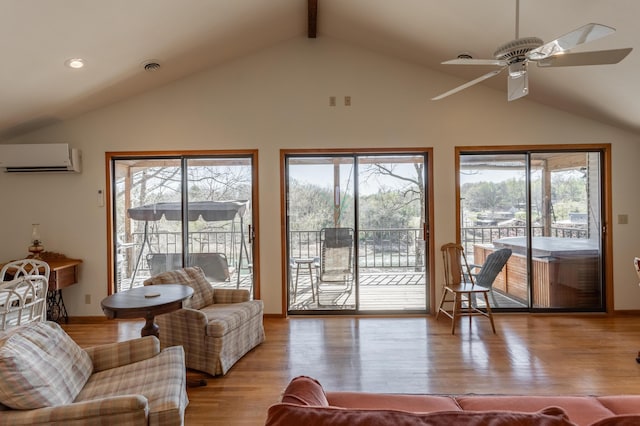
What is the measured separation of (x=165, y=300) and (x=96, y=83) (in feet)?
8.63

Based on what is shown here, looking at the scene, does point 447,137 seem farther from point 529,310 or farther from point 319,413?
point 319,413

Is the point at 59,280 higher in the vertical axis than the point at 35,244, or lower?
lower

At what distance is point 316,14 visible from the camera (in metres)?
3.69

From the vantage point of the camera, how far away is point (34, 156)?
13.3ft

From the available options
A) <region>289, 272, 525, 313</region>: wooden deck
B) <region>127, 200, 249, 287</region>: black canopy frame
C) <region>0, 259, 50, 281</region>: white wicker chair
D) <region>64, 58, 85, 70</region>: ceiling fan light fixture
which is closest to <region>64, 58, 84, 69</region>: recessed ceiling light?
<region>64, 58, 85, 70</region>: ceiling fan light fixture

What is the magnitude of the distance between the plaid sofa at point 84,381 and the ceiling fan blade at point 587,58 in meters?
2.87

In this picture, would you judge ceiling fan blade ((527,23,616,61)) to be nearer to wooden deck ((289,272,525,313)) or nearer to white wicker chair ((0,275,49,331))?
wooden deck ((289,272,525,313))

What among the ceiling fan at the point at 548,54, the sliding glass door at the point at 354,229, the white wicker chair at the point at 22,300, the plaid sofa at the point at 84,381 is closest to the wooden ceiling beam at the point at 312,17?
the sliding glass door at the point at 354,229

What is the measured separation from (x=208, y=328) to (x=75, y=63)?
276cm

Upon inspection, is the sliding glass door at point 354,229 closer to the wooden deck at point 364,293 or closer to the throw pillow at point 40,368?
the wooden deck at point 364,293

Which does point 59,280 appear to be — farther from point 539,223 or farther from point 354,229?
point 539,223

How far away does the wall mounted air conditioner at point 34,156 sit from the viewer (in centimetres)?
403

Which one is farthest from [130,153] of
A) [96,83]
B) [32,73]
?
[32,73]

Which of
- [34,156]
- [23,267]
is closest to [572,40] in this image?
[23,267]
